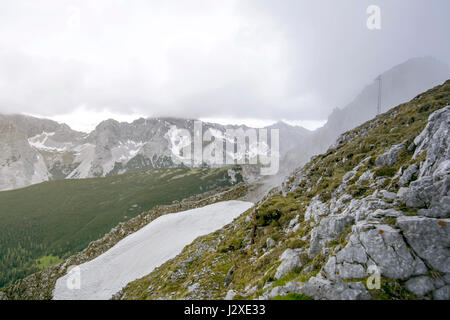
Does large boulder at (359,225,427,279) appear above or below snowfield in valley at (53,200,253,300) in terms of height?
above

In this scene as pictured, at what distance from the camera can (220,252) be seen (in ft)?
87.7

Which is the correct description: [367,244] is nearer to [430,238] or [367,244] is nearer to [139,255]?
[430,238]

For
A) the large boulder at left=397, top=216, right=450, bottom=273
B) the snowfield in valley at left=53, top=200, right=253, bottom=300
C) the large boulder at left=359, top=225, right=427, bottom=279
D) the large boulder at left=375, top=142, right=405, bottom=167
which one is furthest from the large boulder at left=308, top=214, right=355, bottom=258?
the snowfield in valley at left=53, top=200, right=253, bottom=300

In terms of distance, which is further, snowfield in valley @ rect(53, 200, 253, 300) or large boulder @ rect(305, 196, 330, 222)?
snowfield in valley @ rect(53, 200, 253, 300)

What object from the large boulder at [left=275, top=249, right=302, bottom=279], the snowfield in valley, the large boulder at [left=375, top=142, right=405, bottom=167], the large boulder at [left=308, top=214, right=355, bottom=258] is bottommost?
the snowfield in valley

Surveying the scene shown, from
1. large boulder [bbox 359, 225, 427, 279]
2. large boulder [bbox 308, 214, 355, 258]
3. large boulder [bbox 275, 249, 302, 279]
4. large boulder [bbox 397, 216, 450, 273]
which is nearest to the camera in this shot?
large boulder [bbox 397, 216, 450, 273]

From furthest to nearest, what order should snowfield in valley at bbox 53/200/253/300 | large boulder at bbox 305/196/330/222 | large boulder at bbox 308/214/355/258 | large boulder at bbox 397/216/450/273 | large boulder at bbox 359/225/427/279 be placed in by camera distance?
snowfield in valley at bbox 53/200/253/300 < large boulder at bbox 305/196/330/222 < large boulder at bbox 308/214/355/258 < large boulder at bbox 359/225/427/279 < large boulder at bbox 397/216/450/273

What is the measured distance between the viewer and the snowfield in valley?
4366 centimetres

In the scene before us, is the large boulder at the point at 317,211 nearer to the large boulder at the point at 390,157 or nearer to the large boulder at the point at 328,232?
the large boulder at the point at 328,232

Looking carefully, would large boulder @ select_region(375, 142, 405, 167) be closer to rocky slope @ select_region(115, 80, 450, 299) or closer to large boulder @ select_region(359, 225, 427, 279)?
rocky slope @ select_region(115, 80, 450, 299)

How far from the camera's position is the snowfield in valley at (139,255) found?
43656 mm

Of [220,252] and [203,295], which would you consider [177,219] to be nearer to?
[220,252]

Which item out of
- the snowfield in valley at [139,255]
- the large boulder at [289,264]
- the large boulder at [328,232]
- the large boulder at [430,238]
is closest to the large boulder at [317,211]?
the large boulder at [328,232]

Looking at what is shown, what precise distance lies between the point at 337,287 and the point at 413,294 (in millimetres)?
2635
